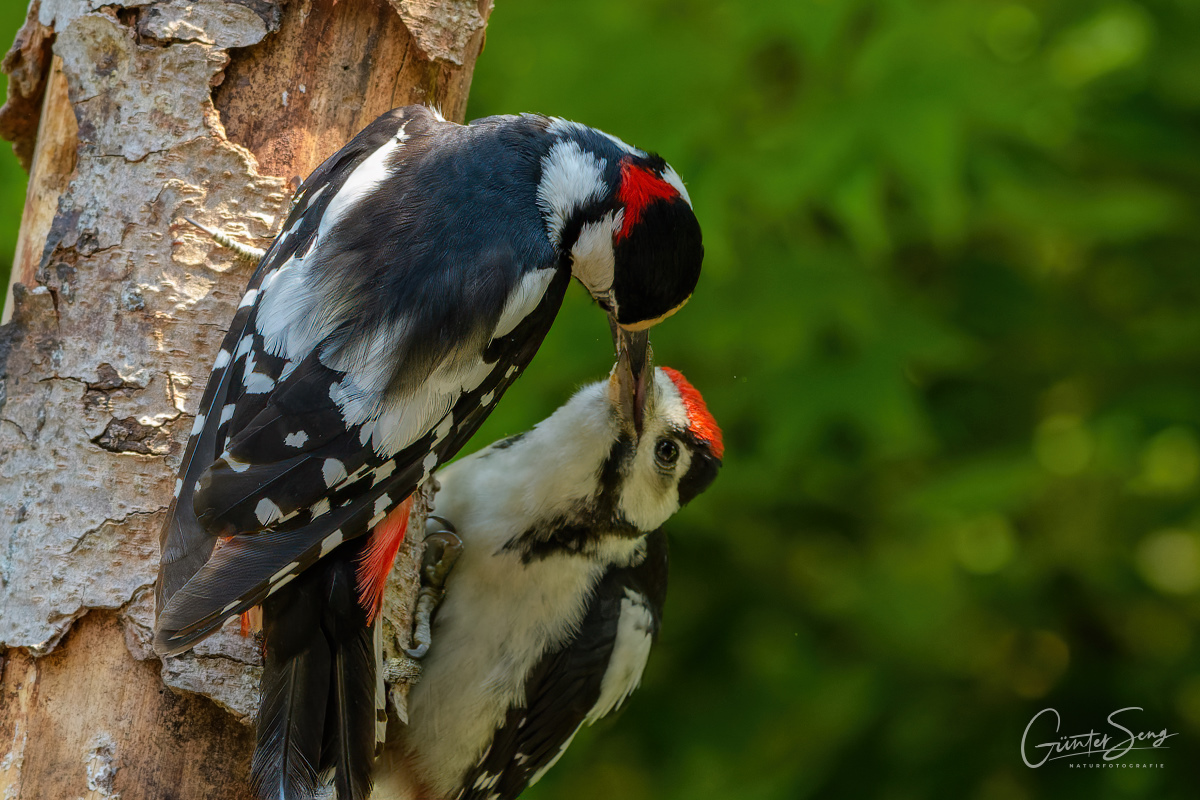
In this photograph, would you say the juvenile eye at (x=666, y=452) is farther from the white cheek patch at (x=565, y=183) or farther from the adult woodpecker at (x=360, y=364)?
the white cheek patch at (x=565, y=183)

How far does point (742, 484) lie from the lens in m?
2.92

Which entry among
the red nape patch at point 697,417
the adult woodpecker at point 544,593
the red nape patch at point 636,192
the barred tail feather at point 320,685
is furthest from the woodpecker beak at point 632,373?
the barred tail feather at point 320,685

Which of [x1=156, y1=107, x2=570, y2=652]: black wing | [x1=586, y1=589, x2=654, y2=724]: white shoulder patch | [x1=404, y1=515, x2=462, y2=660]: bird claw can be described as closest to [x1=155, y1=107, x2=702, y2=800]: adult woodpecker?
[x1=156, y1=107, x2=570, y2=652]: black wing

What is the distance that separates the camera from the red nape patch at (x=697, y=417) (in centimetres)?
253

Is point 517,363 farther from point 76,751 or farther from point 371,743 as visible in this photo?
point 76,751

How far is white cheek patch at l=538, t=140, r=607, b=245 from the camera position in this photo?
2.01m

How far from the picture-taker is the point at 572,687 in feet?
7.91

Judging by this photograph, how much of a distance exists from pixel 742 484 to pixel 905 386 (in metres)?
0.52

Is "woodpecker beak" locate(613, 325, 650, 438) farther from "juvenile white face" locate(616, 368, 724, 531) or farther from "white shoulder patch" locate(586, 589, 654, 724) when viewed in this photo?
"white shoulder patch" locate(586, 589, 654, 724)

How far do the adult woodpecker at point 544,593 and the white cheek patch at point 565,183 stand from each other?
503mm

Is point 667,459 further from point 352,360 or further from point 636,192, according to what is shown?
point 352,360

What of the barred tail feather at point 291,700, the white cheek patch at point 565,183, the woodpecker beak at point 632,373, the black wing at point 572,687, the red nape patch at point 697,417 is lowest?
the black wing at point 572,687

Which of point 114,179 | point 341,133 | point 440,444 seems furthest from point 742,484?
point 114,179

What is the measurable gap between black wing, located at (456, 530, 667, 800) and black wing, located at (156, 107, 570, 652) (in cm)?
70
